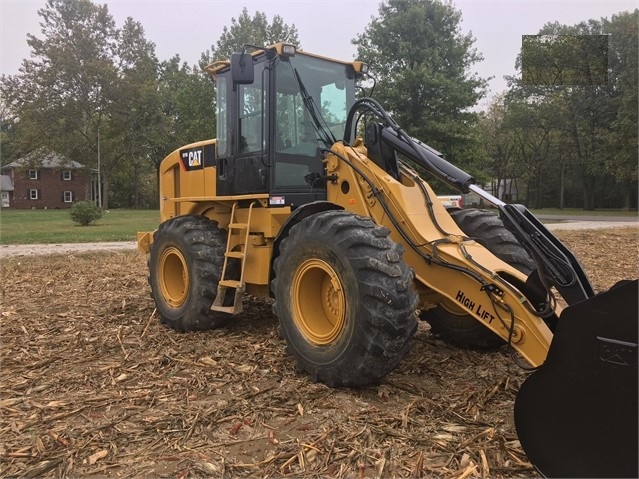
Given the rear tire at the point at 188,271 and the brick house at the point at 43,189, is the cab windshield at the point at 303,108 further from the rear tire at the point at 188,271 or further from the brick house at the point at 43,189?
the brick house at the point at 43,189

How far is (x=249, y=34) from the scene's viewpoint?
147 ft

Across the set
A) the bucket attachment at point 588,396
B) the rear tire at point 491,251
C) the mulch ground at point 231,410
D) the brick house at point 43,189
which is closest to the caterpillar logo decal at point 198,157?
the mulch ground at point 231,410

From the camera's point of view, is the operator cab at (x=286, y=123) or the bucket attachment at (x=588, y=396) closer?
the bucket attachment at (x=588, y=396)

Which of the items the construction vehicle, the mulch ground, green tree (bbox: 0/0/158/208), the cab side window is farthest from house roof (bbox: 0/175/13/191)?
the cab side window

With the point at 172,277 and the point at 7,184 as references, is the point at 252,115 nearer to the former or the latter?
the point at 172,277

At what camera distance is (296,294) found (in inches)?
174

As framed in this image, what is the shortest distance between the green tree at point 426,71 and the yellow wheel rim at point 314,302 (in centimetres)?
2426

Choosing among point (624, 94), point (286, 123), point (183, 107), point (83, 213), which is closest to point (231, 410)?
point (286, 123)

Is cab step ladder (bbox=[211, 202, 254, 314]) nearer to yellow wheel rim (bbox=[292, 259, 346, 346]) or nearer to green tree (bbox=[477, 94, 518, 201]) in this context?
yellow wheel rim (bbox=[292, 259, 346, 346])

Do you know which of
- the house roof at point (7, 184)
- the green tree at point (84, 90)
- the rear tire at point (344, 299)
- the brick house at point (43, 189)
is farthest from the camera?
the house roof at point (7, 184)

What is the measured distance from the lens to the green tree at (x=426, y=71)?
28.0m

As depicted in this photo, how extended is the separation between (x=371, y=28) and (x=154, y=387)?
30.1 metres

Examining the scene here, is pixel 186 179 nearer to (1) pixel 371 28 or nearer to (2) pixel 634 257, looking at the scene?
(2) pixel 634 257

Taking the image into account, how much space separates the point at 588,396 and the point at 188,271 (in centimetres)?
430
